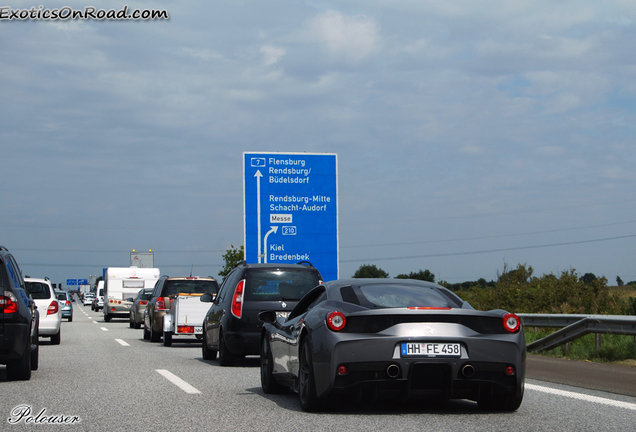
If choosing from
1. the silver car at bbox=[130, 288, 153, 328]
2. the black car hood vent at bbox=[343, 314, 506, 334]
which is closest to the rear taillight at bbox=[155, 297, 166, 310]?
the silver car at bbox=[130, 288, 153, 328]

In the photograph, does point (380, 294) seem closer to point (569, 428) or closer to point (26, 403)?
point (569, 428)

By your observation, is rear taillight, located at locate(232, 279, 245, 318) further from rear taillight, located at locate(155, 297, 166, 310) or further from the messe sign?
the messe sign

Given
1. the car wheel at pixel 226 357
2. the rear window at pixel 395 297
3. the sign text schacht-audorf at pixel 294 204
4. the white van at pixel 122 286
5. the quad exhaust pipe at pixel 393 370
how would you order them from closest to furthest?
the quad exhaust pipe at pixel 393 370
the rear window at pixel 395 297
the car wheel at pixel 226 357
the sign text schacht-audorf at pixel 294 204
the white van at pixel 122 286

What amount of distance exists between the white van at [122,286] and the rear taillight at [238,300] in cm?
2654

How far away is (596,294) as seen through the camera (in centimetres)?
2367

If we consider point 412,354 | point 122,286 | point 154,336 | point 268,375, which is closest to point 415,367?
point 412,354

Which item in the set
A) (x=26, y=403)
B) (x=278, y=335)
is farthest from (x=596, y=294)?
(x=26, y=403)

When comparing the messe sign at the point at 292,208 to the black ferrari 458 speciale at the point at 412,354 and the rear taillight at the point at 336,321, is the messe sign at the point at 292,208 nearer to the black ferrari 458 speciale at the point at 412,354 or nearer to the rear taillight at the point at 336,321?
the black ferrari 458 speciale at the point at 412,354

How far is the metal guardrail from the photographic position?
12.7 m

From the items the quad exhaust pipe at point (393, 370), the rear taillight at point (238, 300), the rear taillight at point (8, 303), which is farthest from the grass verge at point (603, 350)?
the rear taillight at point (8, 303)

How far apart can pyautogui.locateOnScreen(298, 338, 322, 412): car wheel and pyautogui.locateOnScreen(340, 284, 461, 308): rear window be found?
611mm

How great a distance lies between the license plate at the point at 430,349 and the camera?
279 inches

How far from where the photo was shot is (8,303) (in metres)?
10.6
